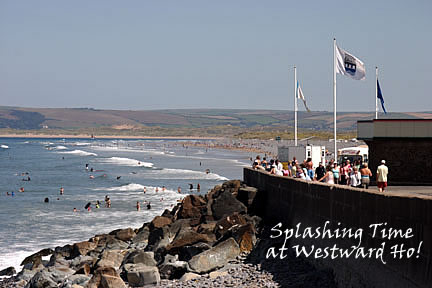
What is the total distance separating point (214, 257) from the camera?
695 inches

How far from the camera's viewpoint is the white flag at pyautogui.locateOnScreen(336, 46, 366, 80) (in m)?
27.4

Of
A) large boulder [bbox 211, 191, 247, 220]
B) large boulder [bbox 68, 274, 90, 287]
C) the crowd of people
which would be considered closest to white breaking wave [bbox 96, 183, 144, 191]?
the crowd of people

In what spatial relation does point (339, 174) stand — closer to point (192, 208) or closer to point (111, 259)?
point (192, 208)

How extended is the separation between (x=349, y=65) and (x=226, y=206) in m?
8.71

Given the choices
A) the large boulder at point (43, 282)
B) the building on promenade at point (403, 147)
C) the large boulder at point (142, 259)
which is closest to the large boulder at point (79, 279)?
the large boulder at point (43, 282)

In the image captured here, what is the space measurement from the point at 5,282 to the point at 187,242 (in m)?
6.95

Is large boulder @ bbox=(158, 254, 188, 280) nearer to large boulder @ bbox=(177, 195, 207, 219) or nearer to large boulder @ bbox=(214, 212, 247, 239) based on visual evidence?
large boulder @ bbox=(214, 212, 247, 239)

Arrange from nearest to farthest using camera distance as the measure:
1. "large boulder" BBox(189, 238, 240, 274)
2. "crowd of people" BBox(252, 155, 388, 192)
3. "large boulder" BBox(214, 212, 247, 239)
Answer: "large boulder" BBox(189, 238, 240, 274), "crowd of people" BBox(252, 155, 388, 192), "large boulder" BBox(214, 212, 247, 239)

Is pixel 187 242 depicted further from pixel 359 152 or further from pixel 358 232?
pixel 359 152

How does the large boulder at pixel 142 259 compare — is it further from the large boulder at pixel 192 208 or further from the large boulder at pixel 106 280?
the large boulder at pixel 192 208

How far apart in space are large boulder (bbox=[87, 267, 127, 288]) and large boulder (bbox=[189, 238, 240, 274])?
191cm

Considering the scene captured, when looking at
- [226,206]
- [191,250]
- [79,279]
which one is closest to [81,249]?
[79,279]

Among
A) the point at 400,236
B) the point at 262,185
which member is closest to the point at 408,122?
the point at 262,185

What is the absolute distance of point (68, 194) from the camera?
56.5 metres
